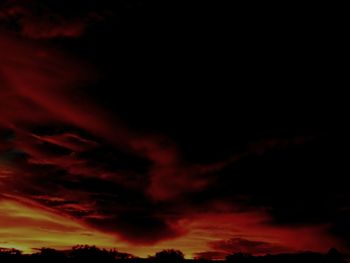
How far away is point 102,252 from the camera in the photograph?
2495 cm

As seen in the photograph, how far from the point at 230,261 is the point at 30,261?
9.38 metres

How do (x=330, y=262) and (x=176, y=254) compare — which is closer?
(x=330, y=262)

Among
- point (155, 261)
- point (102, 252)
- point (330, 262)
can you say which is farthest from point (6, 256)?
point (330, 262)

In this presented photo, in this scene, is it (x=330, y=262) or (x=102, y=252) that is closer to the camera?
(x=330, y=262)

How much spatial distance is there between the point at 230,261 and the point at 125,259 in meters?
5.00

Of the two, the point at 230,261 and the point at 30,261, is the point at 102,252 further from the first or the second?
the point at 230,261

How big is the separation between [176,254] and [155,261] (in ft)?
4.11

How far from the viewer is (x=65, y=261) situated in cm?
2405

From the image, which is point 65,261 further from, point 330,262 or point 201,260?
point 330,262

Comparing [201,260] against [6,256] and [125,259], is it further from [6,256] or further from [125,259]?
[6,256]

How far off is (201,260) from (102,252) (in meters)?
4.96

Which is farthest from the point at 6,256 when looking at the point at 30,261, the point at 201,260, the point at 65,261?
the point at 201,260

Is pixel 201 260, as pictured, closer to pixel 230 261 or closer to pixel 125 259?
pixel 230 261

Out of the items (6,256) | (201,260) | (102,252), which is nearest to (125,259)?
(102,252)
